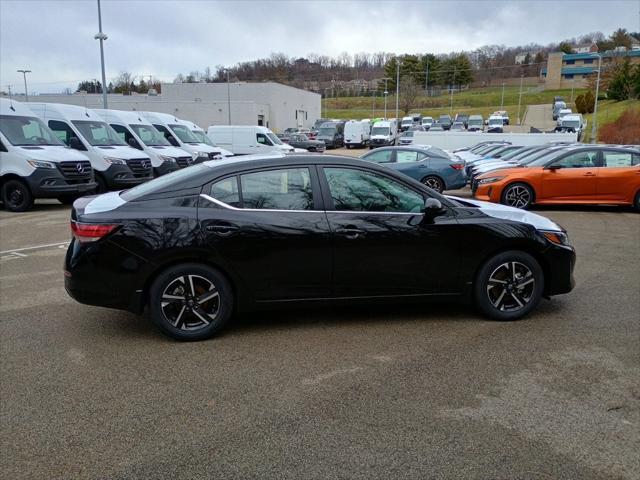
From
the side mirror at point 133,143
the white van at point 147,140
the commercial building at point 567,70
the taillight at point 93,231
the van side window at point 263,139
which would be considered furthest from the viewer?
the commercial building at point 567,70

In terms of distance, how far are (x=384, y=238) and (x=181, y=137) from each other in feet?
63.5

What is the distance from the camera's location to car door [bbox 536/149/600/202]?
13.5m

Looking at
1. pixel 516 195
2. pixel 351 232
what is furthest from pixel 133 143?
pixel 351 232

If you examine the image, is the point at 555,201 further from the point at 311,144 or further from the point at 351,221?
the point at 311,144

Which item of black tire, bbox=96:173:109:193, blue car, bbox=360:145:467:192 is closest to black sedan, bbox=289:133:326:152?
blue car, bbox=360:145:467:192

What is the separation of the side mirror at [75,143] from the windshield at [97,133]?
43 cm

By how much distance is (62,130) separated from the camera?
16.3 m

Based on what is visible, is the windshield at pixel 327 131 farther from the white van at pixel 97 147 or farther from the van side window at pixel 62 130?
the van side window at pixel 62 130

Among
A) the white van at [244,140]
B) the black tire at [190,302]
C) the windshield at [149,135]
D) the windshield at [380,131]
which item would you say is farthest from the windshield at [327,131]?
the black tire at [190,302]

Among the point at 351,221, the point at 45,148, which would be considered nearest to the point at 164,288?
the point at 351,221

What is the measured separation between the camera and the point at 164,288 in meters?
Answer: 4.77

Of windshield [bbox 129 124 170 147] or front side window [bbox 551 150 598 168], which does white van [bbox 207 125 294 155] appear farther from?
front side window [bbox 551 150 598 168]

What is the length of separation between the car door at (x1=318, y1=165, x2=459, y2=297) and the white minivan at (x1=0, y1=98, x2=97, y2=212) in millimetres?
10724

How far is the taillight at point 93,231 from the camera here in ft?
15.4
